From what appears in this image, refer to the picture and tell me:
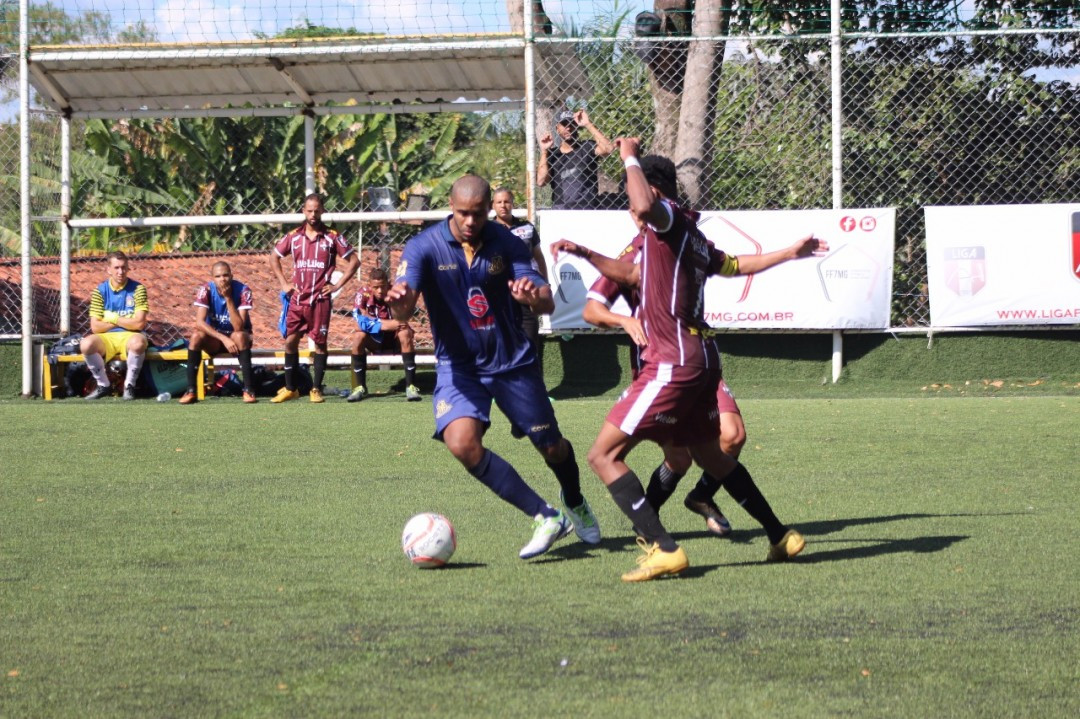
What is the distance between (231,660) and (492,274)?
2.69 meters

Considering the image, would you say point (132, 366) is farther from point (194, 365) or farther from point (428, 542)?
point (428, 542)

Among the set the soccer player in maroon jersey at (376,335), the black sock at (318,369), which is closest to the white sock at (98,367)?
the black sock at (318,369)

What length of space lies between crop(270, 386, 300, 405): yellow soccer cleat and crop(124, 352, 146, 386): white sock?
1.49 meters

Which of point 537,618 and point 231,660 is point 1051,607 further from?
point 231,660

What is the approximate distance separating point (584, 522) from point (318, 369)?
25.8 ft

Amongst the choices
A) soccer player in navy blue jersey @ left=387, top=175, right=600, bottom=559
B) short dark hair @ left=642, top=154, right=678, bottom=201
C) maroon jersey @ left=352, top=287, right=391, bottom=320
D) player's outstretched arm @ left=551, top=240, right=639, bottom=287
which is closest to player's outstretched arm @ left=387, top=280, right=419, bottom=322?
soccer player in navy blue jersey @ left=387, top=175, right=600, bottom=559

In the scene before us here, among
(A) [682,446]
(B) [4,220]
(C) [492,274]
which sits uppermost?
(B) [4,220]

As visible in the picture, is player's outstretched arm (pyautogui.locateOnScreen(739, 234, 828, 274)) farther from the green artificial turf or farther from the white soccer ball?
the white soccer ball

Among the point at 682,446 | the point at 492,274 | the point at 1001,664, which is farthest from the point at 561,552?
the point at 1001,664

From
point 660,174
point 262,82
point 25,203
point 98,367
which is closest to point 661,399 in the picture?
point 660,174

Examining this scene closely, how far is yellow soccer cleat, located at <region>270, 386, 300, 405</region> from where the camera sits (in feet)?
46.7

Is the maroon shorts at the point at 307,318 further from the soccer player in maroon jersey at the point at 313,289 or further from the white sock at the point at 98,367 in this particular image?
the white sock at the point at 98,367

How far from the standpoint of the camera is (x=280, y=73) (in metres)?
16.0

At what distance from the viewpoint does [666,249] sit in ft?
19.6
